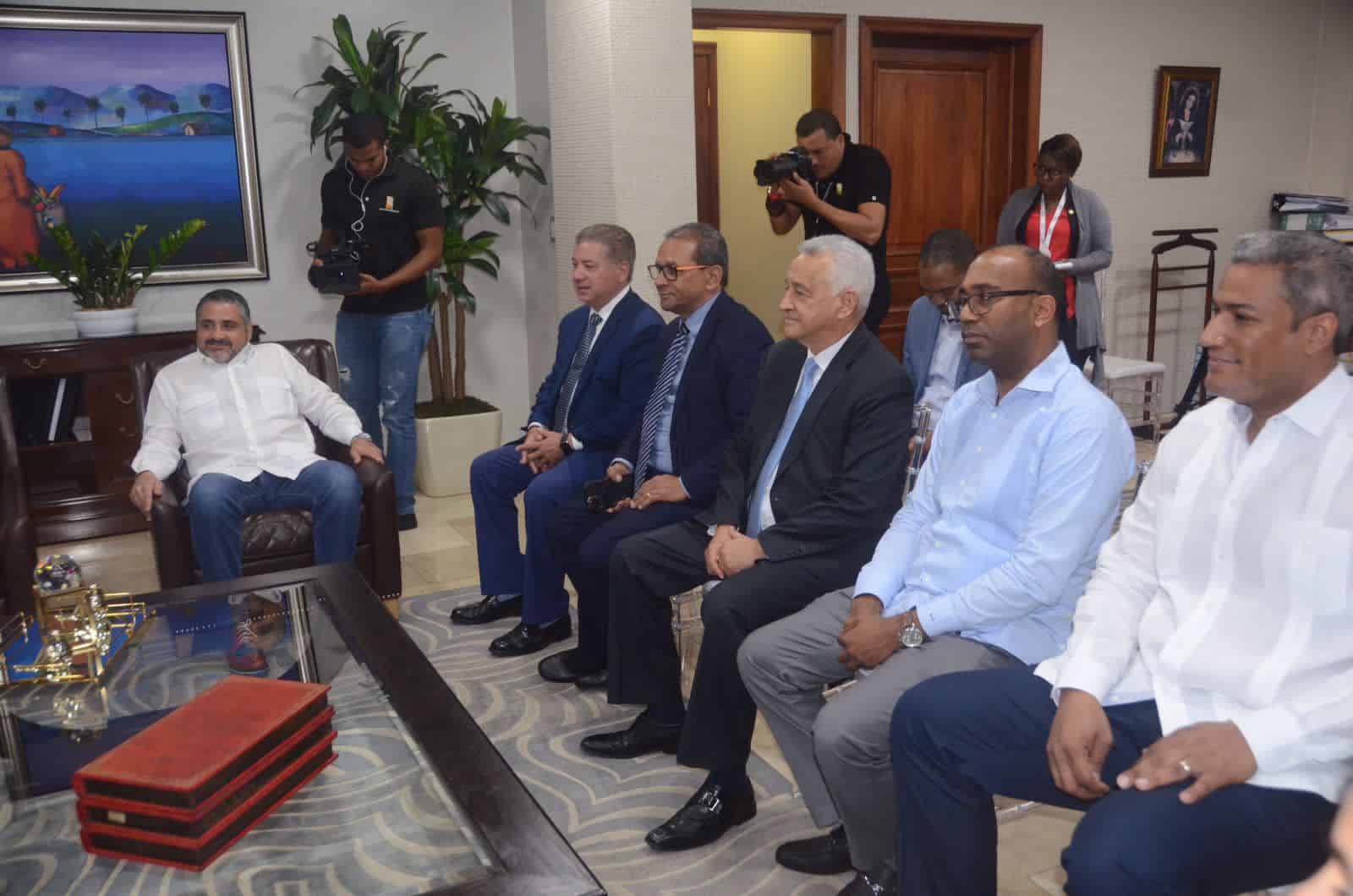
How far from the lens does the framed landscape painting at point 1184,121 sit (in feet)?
19.6

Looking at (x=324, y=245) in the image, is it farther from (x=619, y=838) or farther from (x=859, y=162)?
(x=619, y=838)

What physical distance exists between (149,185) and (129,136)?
0.21 metres

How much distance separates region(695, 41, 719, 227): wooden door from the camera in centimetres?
559

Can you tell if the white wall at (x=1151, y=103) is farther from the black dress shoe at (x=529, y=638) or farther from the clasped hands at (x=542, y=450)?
the black dress shoe at (x=529, y=638)

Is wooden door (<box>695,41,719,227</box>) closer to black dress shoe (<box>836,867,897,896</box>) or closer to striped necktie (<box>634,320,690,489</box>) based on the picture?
striped necktie (<box>634,320,690,489</box>)

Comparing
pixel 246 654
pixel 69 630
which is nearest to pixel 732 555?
pixel 246 654

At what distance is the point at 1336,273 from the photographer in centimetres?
153

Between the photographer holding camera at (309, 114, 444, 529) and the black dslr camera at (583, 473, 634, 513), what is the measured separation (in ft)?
5.75

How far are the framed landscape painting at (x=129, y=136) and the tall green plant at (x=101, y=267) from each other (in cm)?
12

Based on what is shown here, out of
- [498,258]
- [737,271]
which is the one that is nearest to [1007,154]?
[737,271]

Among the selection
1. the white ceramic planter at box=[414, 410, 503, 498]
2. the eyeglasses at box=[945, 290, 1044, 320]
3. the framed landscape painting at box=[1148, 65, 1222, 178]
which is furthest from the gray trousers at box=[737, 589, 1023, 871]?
the framed landscape painting at box=[1148, 65, 1222, 178]

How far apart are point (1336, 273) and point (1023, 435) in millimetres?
574

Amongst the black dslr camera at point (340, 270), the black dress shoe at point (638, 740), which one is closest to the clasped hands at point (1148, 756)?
the black dress shoe at point (638, 740)

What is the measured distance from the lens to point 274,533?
330cm
